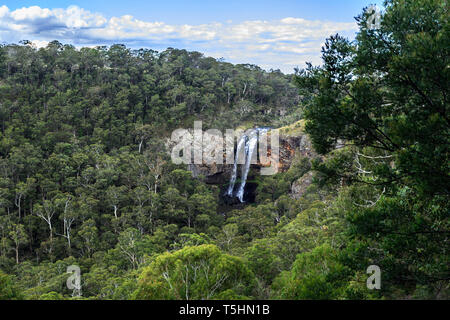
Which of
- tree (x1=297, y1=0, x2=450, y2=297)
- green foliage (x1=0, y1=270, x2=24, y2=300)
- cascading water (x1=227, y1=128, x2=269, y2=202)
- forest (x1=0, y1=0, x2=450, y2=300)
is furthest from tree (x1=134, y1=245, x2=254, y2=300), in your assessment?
cascading water (x1=227, y1=128, x2=269, y2=202)

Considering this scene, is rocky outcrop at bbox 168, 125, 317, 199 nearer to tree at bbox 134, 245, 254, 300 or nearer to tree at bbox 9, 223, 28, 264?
tree at bbox 9, 223, 28, 264

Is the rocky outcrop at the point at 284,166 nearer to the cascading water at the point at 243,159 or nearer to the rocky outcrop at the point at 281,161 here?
the rocky outcrop at the point at 281,161

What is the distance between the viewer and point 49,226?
19.9 meters

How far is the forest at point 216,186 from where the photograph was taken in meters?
4.67

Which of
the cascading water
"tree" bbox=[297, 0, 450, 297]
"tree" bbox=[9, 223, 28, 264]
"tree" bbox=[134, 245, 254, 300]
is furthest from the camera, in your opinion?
the cascading water

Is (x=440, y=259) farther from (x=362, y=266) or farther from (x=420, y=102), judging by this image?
(x=420, y=102)

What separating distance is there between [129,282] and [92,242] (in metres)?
9.19

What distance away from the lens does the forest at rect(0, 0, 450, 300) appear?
Answer: 4.67m

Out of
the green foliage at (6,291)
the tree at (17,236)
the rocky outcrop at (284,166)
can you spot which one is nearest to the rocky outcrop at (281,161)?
the rocky outcrop at (284,166)

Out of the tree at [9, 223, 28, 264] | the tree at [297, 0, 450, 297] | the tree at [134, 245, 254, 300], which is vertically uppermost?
the tree at [297, 0, 450, 297]

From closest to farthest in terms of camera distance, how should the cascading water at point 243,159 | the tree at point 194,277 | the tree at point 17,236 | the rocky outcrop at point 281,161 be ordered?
the tree at point 194,277 → the tree at point 17,236 → the rocky outcrop at point 281,161 → the cascading water at point 243,159

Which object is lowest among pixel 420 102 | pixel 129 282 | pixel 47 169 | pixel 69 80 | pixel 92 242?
pixel 92 242

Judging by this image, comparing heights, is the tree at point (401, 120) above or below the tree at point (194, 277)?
above
